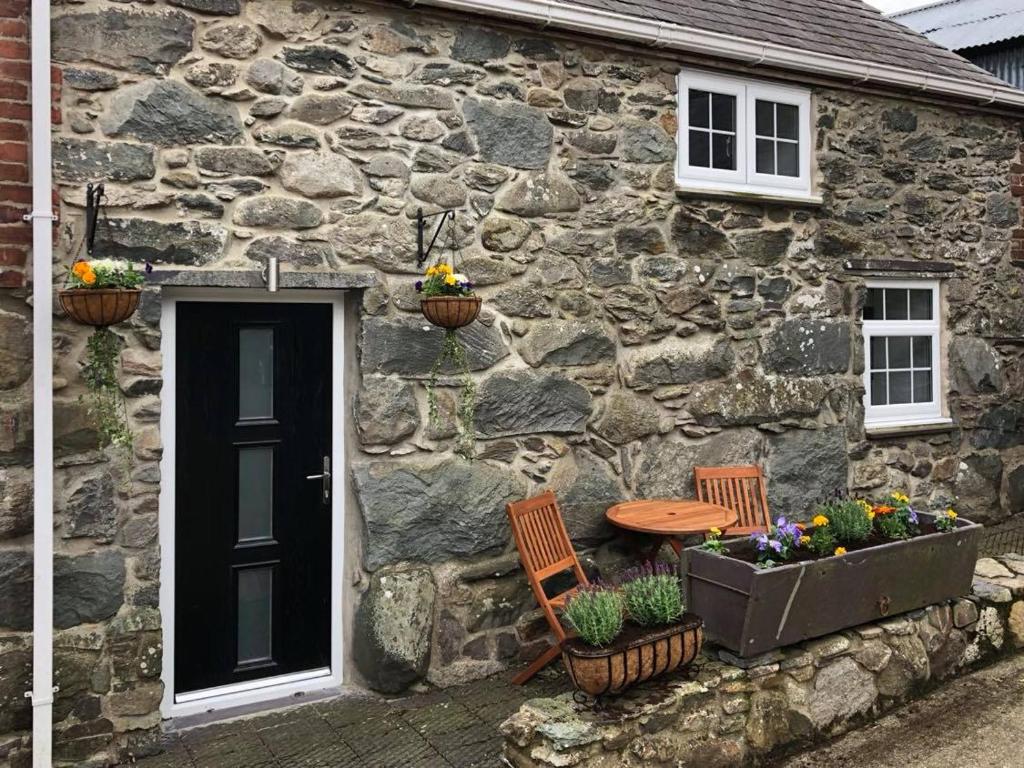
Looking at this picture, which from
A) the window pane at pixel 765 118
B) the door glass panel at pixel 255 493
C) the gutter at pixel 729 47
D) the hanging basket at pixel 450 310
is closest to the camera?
the hanging basket at pixel 450 310

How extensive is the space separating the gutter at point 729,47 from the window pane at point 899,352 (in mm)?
1893

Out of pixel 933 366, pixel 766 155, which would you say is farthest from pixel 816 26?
pixel 933 366

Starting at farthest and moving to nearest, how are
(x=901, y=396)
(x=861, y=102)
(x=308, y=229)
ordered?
(x=901, y=396) < (x=861, y=102) < (x=308, y=229)

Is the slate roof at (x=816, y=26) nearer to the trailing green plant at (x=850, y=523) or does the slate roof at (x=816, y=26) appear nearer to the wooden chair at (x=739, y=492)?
the wooden chair at (x=739, y=492)

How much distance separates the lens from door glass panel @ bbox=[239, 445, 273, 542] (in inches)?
184

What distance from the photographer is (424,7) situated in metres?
4.83

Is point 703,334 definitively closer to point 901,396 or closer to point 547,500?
point 547,500

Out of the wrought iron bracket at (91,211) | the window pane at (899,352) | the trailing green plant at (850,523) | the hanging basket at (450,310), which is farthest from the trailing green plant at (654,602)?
the window pane at (899,352)

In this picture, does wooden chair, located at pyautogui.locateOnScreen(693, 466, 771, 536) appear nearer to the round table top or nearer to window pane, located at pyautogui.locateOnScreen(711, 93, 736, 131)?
the round table top

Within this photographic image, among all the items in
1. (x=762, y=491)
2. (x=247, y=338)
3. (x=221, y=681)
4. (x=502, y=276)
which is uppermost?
(x=502, y=276)

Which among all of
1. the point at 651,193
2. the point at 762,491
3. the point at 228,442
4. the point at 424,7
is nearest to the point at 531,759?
the point at 228,442

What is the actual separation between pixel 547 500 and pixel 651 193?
6.79 feet

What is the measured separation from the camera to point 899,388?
699 centimetres

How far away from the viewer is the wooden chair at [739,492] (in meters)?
5.75
